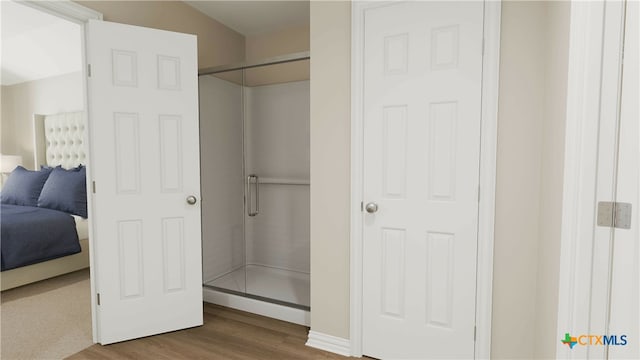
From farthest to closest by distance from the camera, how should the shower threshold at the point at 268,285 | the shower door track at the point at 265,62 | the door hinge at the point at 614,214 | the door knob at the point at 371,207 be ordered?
the shower threshold at the point at 268,285, the shower door track at the point at 265,62, the door knob at the point at 371,207, the door hinge at the point at 614,214

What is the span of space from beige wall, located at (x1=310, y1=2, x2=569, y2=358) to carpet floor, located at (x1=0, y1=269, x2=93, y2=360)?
1849mm

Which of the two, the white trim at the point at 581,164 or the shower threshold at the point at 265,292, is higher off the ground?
the white trim at the point at 581,164

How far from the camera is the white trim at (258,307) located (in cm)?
251

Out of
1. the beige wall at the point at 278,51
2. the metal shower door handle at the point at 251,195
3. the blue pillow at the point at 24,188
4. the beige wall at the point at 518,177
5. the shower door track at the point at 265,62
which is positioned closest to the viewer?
the beige wall at the point at 518,177

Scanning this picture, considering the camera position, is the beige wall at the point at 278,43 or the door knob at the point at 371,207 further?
the beige wall at the point at 278,43

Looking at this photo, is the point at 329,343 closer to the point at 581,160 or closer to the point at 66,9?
the point at 581,160

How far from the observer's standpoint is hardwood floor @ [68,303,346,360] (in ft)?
6.85

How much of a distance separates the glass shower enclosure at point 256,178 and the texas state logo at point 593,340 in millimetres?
1996

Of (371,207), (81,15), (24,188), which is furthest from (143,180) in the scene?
(24,188)

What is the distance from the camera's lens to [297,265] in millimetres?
3402

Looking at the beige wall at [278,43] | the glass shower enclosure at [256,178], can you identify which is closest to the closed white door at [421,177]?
the glass shower enclosure at [256,178]

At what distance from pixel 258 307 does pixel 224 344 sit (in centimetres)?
49

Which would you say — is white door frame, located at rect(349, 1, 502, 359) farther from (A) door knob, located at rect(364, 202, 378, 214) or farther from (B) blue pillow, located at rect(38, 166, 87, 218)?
(B) blue pillow, located at rect(38, 166, 87, 218)

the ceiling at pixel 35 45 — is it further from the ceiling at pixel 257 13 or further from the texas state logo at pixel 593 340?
the texas state logo at pixel 593 340
